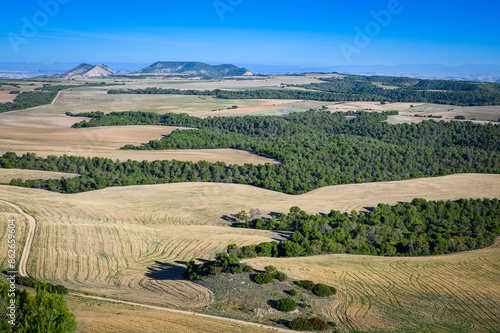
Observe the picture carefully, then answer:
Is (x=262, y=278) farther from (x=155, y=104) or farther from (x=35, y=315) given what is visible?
(x=155, y=104)

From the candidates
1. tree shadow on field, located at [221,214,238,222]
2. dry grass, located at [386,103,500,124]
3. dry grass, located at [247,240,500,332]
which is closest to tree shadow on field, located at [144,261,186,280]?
dry grass, located at [247,240,500,332]

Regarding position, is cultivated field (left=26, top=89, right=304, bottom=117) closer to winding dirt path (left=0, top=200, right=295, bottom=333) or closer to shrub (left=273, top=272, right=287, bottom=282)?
winding dirt path (left=0, top=200, right=295, bottom=333)

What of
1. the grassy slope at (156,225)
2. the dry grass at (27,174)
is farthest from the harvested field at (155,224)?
the dry grass at (27,174)

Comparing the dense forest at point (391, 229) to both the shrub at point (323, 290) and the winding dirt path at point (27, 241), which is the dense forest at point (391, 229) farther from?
the winding dirt path at point (27, 241)

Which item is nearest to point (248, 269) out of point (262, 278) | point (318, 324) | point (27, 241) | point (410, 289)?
point (262, 278)

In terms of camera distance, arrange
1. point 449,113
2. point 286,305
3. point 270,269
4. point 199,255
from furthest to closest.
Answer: point 449,113, point 199,255, point 270,269, point 286,305

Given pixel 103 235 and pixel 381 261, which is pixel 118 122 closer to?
pixel 103 235

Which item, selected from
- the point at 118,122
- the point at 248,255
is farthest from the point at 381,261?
the point at 118,122

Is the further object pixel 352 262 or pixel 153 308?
pixel 352 262
